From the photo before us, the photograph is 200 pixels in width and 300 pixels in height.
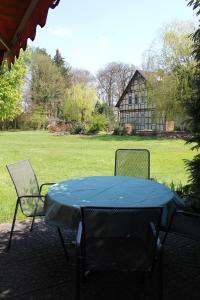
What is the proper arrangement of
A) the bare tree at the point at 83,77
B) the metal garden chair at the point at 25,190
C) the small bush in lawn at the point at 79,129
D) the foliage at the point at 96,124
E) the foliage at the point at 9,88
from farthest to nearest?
the bare tree at the point at 83,77 < the foliage at the point at 96,124 < the small bush in lawn at the point at 79,129 < the foliage at the point at 9,88 < the metal garden chair at the point at 25,190

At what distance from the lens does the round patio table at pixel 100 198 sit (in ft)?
10.3

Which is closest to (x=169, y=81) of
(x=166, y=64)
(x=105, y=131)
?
(x=166, y=64)

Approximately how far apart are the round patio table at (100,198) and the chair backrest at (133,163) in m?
1.41

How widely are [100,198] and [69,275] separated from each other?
875 millimetres

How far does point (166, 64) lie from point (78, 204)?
93.8ft

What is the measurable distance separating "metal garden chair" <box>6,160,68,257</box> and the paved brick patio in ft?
1.24

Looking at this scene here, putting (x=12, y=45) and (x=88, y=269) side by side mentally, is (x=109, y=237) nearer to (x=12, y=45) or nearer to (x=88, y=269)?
(x=88, y=269)

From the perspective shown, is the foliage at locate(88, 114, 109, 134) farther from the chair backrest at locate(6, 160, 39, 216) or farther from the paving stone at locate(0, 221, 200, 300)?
the paving stone at locate(0, 221, 200, 300)

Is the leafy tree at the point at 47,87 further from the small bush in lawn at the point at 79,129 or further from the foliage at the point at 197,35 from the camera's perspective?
the foliage at the point at 197,35

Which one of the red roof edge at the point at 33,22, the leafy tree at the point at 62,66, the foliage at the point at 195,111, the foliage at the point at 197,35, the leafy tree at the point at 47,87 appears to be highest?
the leafy tree at the point at 62,66

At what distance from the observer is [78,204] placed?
3.13 meters

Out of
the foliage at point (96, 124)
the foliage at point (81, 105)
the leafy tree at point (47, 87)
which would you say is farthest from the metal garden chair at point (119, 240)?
the leafy tree at point (47, 87)

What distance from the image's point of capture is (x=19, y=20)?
9.66 ft

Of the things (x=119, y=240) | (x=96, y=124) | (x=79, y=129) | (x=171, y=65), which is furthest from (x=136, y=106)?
(x=119, y=240)
